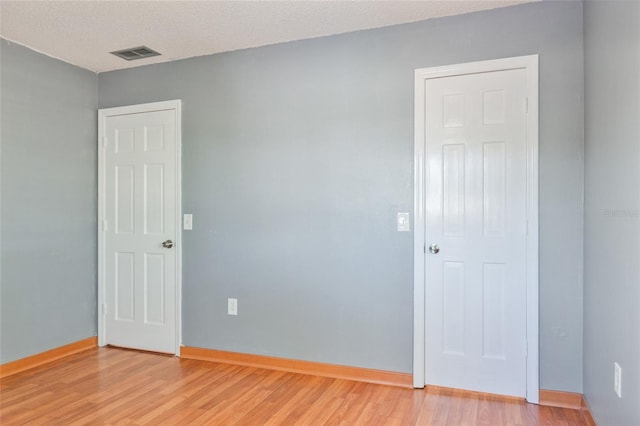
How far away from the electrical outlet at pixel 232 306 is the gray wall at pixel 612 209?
2.37m

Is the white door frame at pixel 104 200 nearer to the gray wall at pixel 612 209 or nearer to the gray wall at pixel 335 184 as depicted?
the gray wall at pixel 335 184

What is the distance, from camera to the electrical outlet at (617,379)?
68.8 inches

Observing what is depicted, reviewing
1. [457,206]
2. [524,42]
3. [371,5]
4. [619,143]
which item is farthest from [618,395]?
[371,5]

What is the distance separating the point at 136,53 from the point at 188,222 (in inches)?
55.7

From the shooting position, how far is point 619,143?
5.77ft

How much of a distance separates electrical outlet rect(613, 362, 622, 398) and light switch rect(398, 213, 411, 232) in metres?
1.33

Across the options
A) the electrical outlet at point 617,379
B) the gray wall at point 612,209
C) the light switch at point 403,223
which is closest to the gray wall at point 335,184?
the light switch at point 403,223

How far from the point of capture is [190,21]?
9.00 feet

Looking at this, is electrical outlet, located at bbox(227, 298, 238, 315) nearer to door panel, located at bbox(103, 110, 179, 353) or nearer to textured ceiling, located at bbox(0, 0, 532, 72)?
door panel, located at bbox(103, 110, 179, 353)

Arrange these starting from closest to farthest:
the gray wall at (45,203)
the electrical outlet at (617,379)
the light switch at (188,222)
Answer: the electrical outlet at (617,379), the gray wall at (45,203), the light switch at (188,222)

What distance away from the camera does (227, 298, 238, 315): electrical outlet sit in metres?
3.28

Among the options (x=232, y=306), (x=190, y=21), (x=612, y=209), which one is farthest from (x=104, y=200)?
(x=612, y=209)

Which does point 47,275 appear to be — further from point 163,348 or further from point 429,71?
point 429,71

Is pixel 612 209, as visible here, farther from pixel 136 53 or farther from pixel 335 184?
pixel 136 53
